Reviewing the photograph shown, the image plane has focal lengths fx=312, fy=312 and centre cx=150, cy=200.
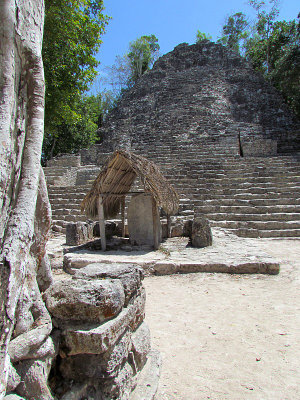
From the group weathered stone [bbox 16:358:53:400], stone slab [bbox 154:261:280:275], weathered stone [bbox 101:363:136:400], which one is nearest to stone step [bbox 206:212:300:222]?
stone slab [bbox 154:261:280:275]

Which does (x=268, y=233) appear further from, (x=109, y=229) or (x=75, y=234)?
(x=75, y=234)

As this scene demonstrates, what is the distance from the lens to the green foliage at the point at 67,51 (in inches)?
392

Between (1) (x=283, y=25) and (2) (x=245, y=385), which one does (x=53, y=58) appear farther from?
(1) (x=283, y=25)

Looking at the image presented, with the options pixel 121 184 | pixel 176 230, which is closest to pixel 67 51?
pixel 121 184

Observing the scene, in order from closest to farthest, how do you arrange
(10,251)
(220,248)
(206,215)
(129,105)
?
(10,251) → (220,248) → (206,215) → (129,105)

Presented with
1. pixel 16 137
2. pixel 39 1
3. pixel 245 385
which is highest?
pixel 39 1

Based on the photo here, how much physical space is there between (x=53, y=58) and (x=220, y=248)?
839cm

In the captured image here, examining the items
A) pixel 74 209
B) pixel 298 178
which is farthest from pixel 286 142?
pixel 74 209

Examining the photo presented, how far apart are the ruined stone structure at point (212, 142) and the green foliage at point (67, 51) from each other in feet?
11.5

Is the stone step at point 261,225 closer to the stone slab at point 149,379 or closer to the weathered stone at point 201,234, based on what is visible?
the weathered stone at point 201,234

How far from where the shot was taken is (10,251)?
4.43 feet

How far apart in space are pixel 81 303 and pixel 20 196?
74cm

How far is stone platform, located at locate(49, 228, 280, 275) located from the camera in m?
5.30

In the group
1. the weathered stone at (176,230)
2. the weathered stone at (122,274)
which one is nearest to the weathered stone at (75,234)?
the weathered stone at (176,230)
